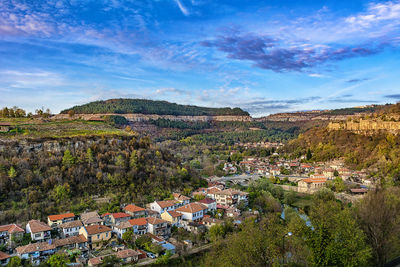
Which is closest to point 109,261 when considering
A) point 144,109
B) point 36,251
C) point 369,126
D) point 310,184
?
point 36,251

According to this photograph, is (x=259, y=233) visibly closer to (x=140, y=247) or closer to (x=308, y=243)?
(x=308, y=243)

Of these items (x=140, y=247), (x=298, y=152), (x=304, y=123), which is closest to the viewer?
(x=140, y=247)

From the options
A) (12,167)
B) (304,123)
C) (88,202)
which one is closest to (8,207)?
(12,167)

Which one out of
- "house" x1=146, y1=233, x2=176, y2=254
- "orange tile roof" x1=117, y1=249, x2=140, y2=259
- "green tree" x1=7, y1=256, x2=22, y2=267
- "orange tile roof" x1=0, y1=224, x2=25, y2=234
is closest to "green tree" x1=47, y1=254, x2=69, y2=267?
"green tree" x1=7, y1=256, x2=22, y2=267

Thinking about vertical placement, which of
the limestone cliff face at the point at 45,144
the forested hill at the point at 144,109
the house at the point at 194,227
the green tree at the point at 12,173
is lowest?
the house at the point at 194,227

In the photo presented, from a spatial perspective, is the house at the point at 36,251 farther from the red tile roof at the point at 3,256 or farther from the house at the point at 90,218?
the house at the point at 90,218

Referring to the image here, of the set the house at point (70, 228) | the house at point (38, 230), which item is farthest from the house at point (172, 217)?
the house at point (38, 230)

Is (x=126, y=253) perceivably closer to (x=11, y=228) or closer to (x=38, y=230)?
(x=38, y=230)
